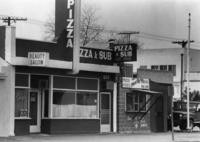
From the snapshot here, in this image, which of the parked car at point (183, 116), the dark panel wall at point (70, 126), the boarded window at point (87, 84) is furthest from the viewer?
the parked car at point (183, 116)

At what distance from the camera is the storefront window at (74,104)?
3007 centimetres

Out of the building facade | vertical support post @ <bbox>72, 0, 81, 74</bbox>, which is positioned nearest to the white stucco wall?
vertical support post @ <bbox>72, 0, 81, 74</bbox>

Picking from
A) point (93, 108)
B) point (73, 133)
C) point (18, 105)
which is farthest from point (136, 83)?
point (18, 105)

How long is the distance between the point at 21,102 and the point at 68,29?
4.65 metres

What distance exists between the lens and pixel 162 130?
123 feet

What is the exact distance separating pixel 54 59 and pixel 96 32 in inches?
1665

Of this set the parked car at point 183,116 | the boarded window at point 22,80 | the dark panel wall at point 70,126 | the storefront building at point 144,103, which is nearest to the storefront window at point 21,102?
the boarded window at point 22,80

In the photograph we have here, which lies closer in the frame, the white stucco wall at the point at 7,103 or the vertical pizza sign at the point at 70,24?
the white stucco wall at the point at 7,103

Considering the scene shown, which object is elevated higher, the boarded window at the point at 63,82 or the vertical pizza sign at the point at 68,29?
the vertical pizza sign at the point at 68,29

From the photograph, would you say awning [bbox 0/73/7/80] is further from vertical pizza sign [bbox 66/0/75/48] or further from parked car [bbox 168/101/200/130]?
parked car [bbox 168/101/200/130]

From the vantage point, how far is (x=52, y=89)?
97.1ft

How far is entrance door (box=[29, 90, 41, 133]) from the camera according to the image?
29266 millimetres

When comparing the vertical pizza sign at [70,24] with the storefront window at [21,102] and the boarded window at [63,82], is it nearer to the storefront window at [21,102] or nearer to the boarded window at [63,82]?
the boarded window at [63,82]

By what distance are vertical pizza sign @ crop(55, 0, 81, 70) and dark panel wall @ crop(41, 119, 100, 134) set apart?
10.4 feet
